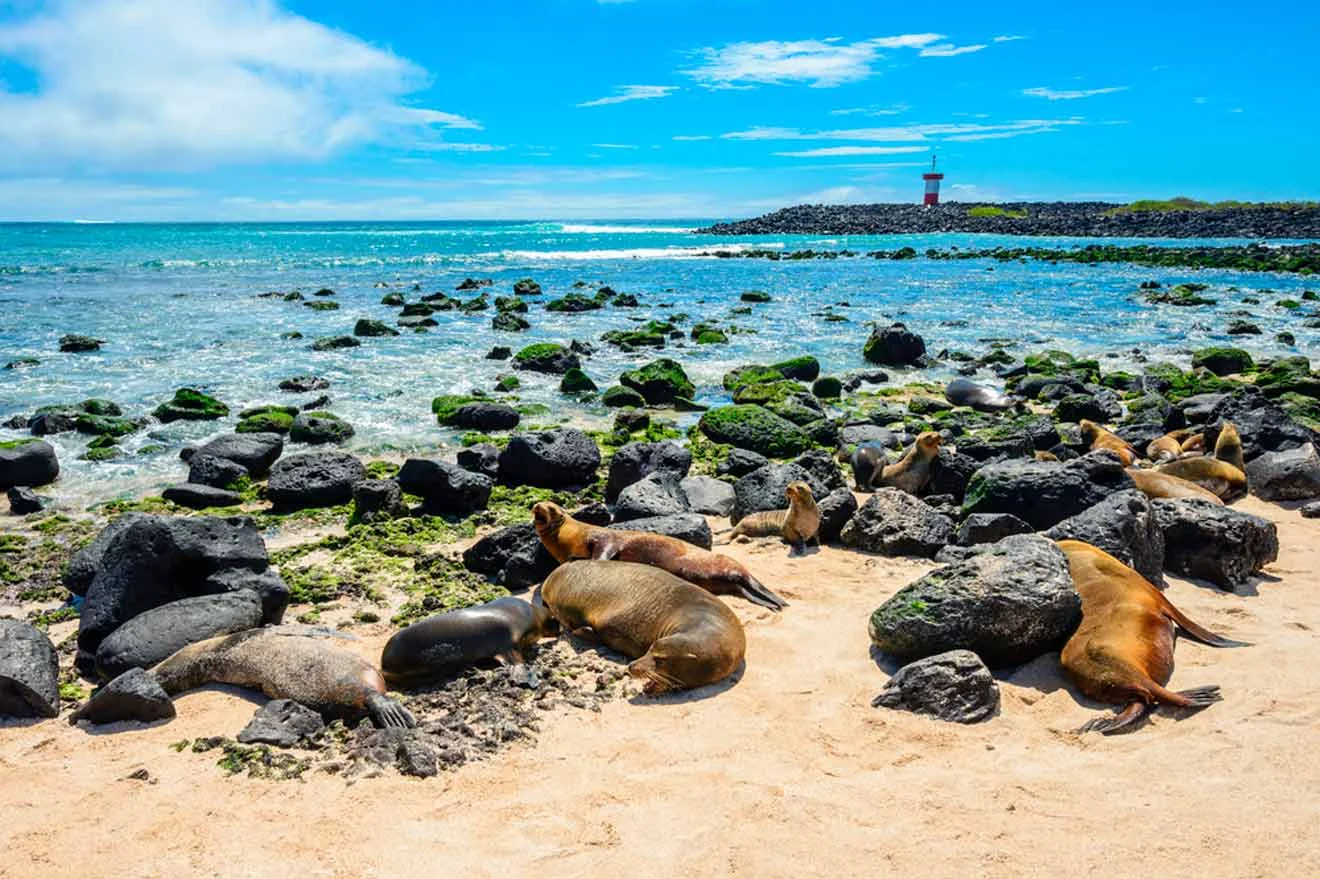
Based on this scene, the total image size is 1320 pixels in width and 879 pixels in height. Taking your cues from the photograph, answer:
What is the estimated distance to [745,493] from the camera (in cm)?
986

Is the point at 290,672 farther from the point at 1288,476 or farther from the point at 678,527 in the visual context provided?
the point at 1288,476

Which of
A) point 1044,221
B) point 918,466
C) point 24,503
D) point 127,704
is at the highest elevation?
point 1044,221

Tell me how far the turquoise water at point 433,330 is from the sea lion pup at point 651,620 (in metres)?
6.98

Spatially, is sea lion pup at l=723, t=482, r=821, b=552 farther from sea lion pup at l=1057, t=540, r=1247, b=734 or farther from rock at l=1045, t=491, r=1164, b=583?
sea lion pup at l=1057, t=540, r=1247, b=734

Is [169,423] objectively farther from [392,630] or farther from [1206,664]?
[1206,664]

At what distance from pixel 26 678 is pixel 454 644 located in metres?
2.46

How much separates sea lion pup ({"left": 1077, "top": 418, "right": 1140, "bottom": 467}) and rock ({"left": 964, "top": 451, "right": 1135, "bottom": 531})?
9.96ft

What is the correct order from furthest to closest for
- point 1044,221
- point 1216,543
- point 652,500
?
point 1044,221, point 652,500, point 1216,543

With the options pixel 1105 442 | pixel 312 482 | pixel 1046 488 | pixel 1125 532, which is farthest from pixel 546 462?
pixel 1105 442

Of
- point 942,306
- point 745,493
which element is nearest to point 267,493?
point 745,493

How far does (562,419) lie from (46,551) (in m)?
8.01

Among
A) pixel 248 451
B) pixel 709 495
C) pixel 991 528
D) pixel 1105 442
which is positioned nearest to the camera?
pixel 991 528

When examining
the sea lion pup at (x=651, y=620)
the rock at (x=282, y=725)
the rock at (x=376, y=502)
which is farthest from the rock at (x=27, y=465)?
the sea lion pup at (x=651, y=620)

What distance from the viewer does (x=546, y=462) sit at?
37.0ft
